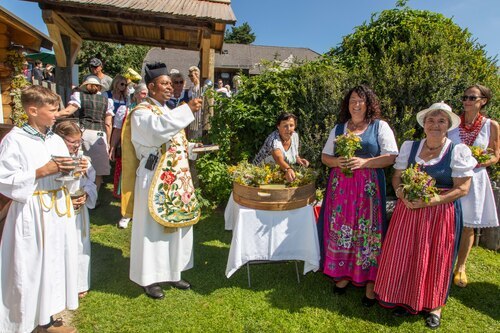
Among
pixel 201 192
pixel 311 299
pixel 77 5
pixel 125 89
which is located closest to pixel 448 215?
pixel 311 299

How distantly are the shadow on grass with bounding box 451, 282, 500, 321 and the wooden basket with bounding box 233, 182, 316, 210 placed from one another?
6.61 ft

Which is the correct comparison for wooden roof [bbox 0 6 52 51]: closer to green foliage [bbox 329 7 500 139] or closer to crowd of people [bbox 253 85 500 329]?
crowd of people [bbox 253 85 500 329]

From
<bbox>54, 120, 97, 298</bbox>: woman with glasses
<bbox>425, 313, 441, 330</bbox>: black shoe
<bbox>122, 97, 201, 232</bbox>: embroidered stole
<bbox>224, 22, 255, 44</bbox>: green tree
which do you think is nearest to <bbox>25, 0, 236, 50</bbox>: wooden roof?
<bbox>122, 97, 201, 232</bbox>: embroidered stole

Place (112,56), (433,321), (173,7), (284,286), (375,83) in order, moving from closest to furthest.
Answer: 1. (433,321)
2. (284,286)
3. (375,83)
4. (173,7)
5. (112,56)

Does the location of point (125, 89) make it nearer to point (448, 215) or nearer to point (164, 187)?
point (164, 187)

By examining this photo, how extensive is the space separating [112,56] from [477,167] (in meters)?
37.3

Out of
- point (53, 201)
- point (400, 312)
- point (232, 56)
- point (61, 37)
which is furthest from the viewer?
point (232, 56)

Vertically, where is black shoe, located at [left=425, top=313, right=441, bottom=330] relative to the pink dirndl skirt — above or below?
below

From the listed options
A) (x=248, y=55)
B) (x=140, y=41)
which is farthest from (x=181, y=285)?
(x=248, y=55)

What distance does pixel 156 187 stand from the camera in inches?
134

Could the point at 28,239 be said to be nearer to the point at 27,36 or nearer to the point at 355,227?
the point at 355,227

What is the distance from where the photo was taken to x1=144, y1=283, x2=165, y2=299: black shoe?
3.51 meters

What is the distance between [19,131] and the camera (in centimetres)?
245

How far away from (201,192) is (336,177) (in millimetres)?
3088
